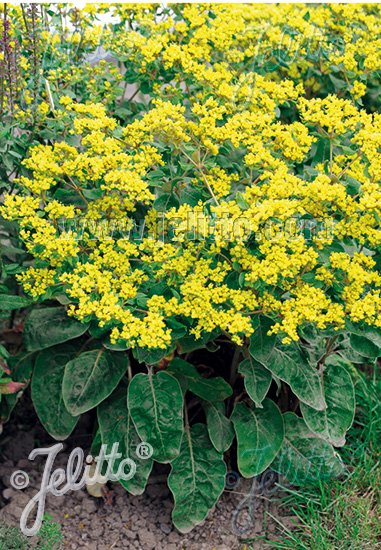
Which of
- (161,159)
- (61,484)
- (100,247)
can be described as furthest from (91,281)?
(61,484)

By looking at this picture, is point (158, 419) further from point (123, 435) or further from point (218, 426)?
point (218, 426)

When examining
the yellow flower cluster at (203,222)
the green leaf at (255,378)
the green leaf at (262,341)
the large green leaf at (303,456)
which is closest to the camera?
the yellow flower cluster at (203,222)

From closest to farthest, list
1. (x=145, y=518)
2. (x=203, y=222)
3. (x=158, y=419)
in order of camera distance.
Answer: (x=203, y=222)
(x=158, y=419)
(x=145, y=518)

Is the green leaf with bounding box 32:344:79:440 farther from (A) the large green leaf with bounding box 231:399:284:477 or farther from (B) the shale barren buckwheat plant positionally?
(A) the large green leaf with bounding box 231:399:284:477

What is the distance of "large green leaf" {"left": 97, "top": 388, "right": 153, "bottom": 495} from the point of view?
3.13m

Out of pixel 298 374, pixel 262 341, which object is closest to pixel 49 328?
pixel 262 341

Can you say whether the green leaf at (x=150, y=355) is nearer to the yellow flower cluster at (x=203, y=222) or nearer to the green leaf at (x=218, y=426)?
the yellow flower cluster at (x=203, y=222)

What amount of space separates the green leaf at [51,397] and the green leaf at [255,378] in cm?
72

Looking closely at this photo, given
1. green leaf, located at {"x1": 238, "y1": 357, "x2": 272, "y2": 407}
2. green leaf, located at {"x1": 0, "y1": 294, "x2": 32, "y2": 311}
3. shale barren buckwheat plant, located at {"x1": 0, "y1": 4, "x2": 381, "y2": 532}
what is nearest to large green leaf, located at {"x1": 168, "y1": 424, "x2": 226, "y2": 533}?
shale barren buckwheat plant, located at {"x1": 0, "y1": 4, "x2": 381, "y2": 532}

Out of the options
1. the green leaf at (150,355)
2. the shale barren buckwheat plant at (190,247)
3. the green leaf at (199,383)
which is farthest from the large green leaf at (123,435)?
the green leaf at (150,355)

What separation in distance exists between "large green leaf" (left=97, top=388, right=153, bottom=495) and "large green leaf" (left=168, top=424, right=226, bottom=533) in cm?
14

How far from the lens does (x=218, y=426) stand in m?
3.27

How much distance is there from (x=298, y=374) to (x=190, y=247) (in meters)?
0.68

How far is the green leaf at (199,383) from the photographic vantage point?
320 cm
